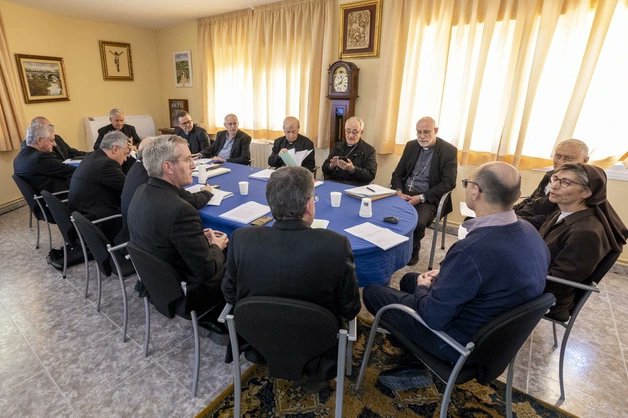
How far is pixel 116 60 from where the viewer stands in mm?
5320

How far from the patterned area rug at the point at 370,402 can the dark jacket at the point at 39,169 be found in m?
2.51

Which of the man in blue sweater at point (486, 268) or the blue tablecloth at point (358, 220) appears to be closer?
the man in blue sweater at point (486, 268)

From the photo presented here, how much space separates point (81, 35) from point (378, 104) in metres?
4.66

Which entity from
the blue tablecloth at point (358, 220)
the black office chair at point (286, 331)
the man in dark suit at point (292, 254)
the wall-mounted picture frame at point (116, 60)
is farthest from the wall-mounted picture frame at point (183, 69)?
the black office chair at point (286, 331)

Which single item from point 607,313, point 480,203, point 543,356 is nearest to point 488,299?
point 480,203

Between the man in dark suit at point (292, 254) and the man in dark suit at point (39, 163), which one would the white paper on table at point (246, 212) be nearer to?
the man in dark suit at point (292, 254)

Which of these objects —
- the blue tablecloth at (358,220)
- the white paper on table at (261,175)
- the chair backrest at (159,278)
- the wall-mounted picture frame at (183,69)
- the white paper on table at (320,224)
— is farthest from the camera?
the wall-mounted picture frame at (183,69)

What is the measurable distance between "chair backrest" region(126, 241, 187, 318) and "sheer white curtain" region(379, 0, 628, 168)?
116 inches

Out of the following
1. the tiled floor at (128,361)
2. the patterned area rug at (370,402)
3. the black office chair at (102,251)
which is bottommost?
the tiled floor at (128,361)

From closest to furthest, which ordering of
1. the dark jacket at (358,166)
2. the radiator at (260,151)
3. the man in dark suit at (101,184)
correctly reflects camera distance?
the man in dark suit at (101,184)
the dark jacket at (358,166)
the radiator at (260,151)

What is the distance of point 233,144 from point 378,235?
9.43ft

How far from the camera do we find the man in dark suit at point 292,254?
41.5 inches

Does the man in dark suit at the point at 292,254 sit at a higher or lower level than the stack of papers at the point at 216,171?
higher

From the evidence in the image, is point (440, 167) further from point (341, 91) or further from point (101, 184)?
point (101, 184)
